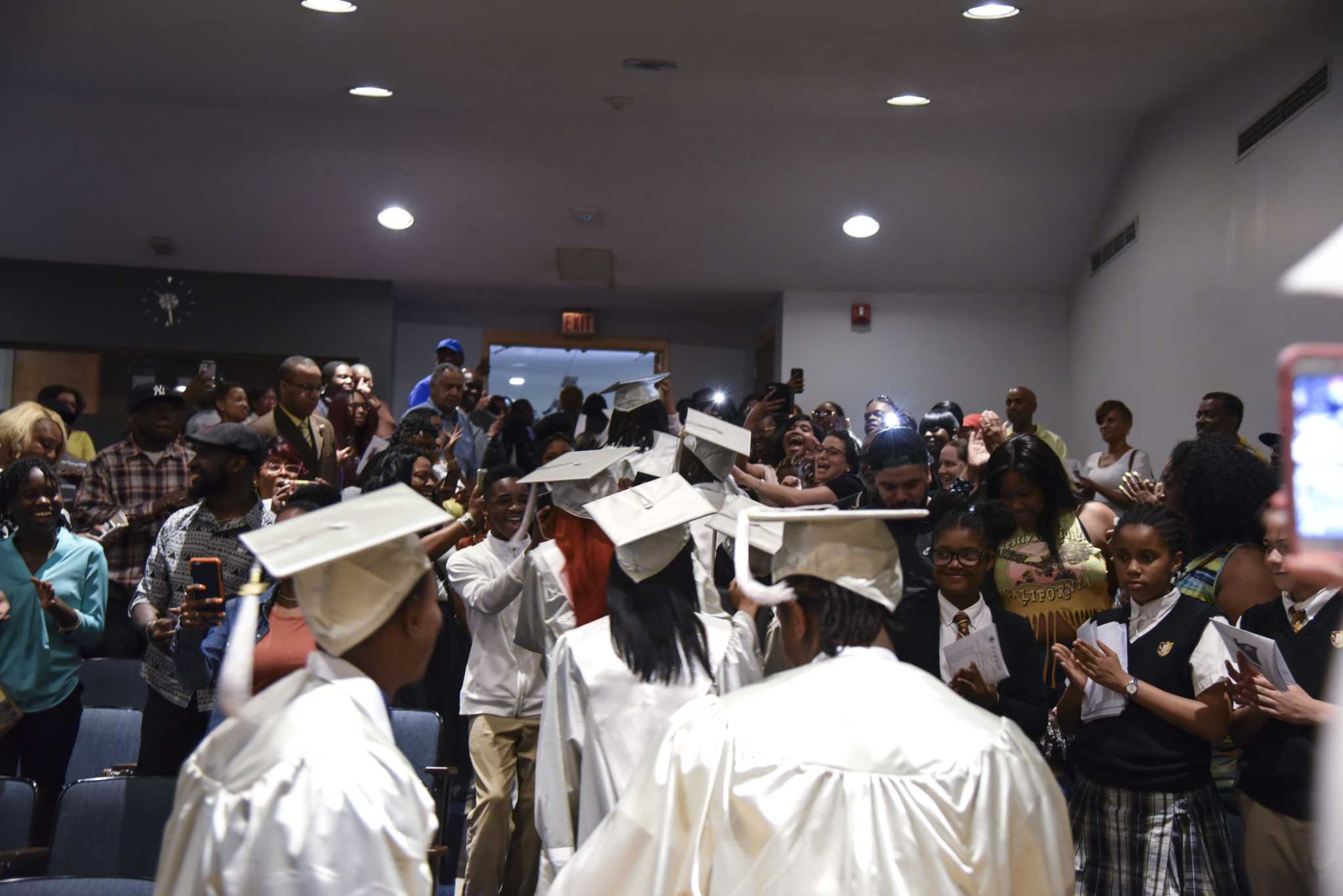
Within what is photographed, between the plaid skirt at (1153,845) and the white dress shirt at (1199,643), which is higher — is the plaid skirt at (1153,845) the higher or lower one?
the lower one

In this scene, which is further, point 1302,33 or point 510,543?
point 1302,33

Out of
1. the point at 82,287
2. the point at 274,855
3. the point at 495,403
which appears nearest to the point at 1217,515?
the point at 274,855

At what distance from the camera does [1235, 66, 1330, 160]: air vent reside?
20.1 ft

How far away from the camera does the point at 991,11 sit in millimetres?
6270

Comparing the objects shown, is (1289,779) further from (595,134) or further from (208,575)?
(595,134)

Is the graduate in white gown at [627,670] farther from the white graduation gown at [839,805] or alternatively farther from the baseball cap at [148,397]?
the baseball cap at [148,397]

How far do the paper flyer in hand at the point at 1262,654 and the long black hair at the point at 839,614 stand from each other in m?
1.20

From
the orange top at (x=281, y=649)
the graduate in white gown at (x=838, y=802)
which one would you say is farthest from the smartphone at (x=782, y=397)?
the graduate in white gown at (x=838, y=802)

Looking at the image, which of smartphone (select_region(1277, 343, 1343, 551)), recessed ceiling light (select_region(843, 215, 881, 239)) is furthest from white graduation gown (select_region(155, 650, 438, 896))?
recessed ceiling light (select_region(843, 215, 881, 239))

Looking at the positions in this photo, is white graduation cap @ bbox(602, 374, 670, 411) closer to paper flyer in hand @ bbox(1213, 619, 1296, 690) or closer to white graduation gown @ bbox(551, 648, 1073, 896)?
paper flyer in hand @ bbox(1213, 619, 1296, 690)

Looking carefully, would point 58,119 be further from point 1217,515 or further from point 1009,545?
point 1217,515

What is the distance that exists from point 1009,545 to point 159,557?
283 centimetres

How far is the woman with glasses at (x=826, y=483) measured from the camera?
555 centimetres

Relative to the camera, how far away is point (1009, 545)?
4453 mm
